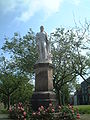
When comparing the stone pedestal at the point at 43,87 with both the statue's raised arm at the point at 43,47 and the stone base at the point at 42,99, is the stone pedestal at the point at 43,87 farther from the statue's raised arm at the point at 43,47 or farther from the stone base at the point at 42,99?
the statue's raised arm at the point at 43,47

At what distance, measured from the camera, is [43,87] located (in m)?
12.2

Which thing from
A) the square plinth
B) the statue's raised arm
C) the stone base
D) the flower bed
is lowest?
the flower bed

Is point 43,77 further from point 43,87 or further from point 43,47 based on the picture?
point 43,47

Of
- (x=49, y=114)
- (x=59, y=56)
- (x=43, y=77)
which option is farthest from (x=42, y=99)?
(x=59, y=56)

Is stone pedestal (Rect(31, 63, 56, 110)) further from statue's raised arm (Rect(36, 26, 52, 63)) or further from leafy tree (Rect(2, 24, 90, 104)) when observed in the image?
leafy tree (Rect(2, 24, 90, 104))

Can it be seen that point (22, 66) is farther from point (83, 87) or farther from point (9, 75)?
point (83, 87)

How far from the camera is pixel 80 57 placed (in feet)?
94.2

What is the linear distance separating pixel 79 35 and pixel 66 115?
18.3 metres

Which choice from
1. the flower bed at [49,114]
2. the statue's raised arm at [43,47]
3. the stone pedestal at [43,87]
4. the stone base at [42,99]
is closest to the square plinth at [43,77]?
the stone pedestal at [43,87]

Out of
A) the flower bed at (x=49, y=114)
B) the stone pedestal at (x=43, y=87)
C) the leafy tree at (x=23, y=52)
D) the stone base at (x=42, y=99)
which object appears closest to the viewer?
Result: the flower bed at (x=49, y=114)

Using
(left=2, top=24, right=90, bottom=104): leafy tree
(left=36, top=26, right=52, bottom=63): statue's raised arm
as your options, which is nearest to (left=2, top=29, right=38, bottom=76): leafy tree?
(left=2, top=24, right=90, bottom=104): leafy tree

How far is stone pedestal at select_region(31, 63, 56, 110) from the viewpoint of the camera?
11570 mm

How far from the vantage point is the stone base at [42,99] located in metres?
11.5

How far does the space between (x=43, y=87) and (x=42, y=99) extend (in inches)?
34.4
